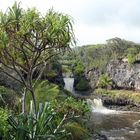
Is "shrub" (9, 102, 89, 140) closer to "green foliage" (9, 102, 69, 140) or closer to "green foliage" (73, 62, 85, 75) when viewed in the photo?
"green foliage" (9, 102, 69, 140)

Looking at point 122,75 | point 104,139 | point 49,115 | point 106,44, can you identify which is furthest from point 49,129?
point 106,44

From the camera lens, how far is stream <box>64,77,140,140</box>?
39.7m

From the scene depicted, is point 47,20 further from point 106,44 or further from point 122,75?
point 106,44

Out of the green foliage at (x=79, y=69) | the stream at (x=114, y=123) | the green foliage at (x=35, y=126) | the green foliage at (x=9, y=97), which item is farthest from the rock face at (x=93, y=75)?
the green foliage at (x=35, y=126)

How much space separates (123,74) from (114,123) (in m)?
29.1

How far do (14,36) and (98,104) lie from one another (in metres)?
46.7

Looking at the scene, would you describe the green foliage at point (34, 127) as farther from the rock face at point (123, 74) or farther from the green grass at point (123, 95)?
the rock face at point (123, 74)

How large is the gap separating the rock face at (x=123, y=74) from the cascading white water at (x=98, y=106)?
35.2 ft

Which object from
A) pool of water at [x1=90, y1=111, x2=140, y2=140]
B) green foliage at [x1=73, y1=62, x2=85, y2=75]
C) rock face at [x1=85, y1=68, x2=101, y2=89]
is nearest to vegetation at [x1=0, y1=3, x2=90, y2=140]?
pool of water at [x1=90, y1=111, x2=140, y2=140]

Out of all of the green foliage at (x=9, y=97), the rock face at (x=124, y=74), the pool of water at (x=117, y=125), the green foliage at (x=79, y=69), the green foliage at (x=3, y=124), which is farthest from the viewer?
the green foliage at (x=79, y=69)

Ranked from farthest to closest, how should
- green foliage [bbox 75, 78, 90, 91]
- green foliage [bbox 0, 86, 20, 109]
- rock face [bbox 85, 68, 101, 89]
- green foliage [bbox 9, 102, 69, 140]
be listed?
rock face [bbox 85, 68, 101, 89] → green foliage [bbox 75, 78, 90, 91] → green foliage [bbox 0, 86, 20, 109] → green foliage [bbox 9, 102, 69, 140]

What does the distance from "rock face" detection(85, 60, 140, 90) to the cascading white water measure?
1073cm

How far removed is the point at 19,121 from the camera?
15.5 meters

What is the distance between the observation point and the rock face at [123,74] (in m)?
72.6
